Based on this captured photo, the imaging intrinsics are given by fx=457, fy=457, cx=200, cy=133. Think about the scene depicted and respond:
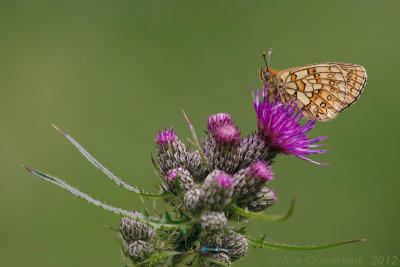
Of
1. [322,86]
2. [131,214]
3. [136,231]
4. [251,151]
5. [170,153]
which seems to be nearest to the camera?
[131,214]

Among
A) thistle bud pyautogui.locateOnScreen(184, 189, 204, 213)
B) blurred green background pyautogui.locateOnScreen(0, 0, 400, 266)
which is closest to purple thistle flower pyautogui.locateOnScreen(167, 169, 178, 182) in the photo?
thistle bud pyautogui.locateOnScreen(184, 189, 204, 213)

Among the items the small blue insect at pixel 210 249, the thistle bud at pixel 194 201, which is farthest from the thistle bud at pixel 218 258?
the thistle bud at pixel 194 201

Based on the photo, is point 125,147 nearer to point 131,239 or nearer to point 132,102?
point 132,102

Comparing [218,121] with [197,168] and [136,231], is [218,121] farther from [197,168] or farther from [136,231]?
[136,231]

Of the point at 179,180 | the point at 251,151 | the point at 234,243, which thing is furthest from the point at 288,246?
the point at 251,151

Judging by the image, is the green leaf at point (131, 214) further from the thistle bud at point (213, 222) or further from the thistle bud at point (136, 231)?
the thistle bud at point (136, 231)

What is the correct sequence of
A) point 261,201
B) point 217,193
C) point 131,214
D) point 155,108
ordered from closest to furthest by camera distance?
point 131,214 < point 217,193 < point 261,201 < point 155,108

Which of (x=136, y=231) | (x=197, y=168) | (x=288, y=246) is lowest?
(x=288, y=246)
